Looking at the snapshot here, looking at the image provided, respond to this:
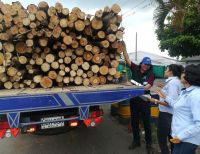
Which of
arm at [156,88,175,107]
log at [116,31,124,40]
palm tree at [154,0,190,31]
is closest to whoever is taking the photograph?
arm at [156,88,175,107]

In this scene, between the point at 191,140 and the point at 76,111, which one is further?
the point at 76,111

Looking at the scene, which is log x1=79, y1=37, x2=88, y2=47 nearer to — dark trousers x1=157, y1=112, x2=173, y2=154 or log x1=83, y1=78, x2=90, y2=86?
log x1=83, y1=78, x2=90, y2=86

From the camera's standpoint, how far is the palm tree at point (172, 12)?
10031 millimetres

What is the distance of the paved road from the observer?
18.6 ft

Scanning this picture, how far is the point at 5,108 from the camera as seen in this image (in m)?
4.21

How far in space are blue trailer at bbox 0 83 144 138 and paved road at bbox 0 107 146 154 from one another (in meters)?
1.04

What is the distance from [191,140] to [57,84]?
2.86 metres

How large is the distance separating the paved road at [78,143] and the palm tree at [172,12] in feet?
15.8

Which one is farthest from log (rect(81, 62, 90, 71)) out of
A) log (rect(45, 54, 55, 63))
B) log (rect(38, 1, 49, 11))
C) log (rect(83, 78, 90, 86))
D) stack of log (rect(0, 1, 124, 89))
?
log (rect(38, 1, 49, 11))

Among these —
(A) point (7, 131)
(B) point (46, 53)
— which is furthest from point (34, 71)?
(A) point (7, 131)

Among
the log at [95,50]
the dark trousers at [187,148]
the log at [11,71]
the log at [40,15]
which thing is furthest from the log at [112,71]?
the dark trousers at [187,148]

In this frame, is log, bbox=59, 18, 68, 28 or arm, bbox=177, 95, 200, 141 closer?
arm, bbox=177, 95, 200, 141

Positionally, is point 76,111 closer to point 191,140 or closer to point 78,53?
point 78,53

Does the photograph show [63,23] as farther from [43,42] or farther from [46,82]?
[46,82]
